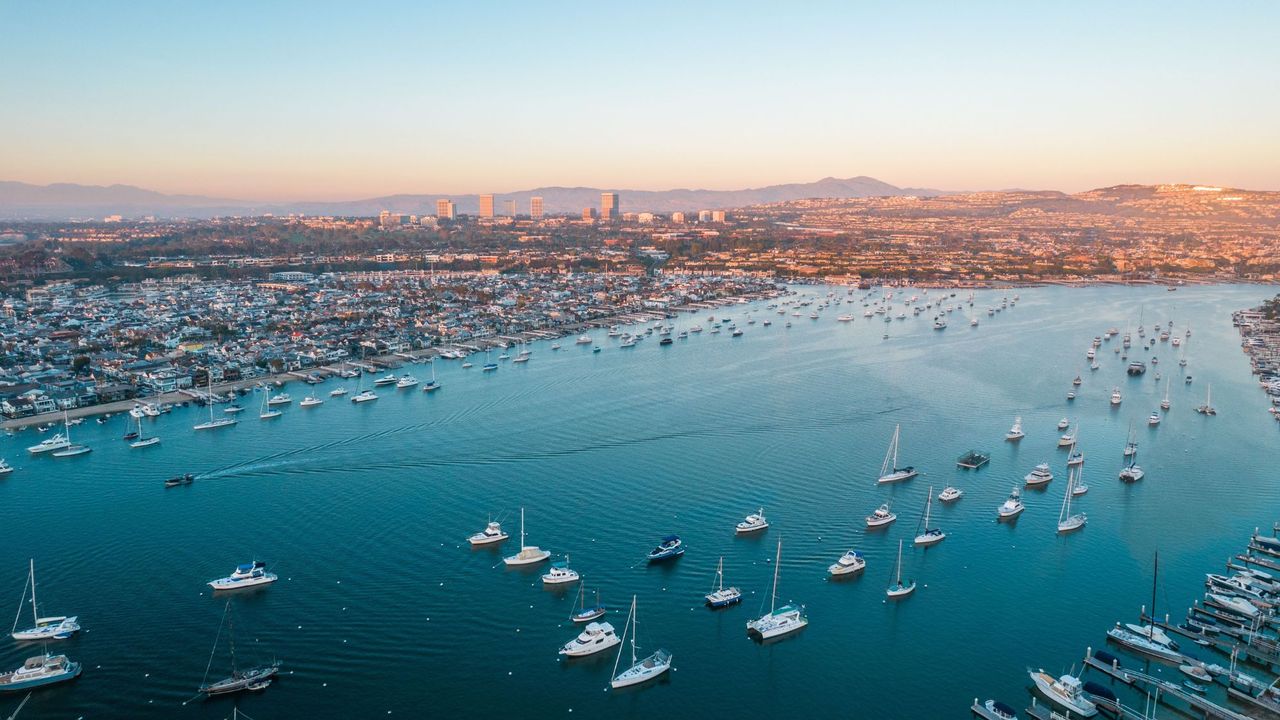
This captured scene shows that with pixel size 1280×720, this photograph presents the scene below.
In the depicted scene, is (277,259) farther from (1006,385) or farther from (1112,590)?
(1112,590)

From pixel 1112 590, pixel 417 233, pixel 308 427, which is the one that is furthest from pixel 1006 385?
pixel 417 233

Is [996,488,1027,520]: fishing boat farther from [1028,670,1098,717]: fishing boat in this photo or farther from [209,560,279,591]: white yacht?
[209,560,279,591]: white yacht

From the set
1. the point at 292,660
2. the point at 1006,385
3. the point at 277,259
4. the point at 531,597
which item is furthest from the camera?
the point at 277,259

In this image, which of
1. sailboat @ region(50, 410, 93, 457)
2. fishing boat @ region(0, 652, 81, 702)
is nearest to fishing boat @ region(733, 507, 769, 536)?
fishing boat @ region(0, 652, 81, 702)

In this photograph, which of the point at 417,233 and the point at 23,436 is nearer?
the point at 23,436

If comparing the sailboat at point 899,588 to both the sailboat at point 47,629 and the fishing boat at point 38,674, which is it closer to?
Answer: the fishing boat at point 38,674

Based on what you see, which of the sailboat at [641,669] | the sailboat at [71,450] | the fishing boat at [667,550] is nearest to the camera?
the sailboat at [641,669]

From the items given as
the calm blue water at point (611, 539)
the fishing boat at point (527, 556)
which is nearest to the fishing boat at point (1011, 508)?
the calm blue water at point (611, 539)
